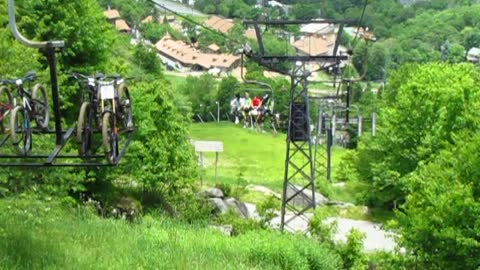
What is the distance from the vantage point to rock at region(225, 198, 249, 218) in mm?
28422

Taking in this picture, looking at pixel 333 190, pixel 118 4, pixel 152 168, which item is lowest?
pixel 333 190

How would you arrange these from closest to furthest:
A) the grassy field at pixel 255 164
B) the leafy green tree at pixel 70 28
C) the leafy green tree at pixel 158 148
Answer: the leafy green tree at pixel 70 28 < the leafy green tree at pixel 158 148 < the grassy field at pixel 255 164

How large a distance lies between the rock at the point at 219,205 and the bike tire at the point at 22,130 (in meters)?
20.2

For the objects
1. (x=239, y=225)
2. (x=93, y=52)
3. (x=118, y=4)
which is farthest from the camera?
(x=118, y=4)

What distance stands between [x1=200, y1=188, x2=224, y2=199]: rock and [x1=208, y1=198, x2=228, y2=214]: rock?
0.55 metres

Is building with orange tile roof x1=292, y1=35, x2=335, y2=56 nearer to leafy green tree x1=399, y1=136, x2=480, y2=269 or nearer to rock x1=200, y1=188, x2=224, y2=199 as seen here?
rock x1=200, y1=188, x2=224, y2=199

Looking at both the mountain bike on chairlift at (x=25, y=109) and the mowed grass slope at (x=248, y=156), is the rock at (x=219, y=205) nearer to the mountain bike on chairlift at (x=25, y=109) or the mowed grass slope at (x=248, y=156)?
the mowed grass slope at (x=248, y=156)

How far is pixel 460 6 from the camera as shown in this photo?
15062 centimetres

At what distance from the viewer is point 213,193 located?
30.2 meters

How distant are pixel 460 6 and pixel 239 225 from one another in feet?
459

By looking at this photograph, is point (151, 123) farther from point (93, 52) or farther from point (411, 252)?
point (411, 252)

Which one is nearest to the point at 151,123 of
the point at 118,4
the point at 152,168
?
the point at 152,168

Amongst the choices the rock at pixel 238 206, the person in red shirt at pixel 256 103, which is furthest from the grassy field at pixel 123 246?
the person in red shirt at pixel 256 103

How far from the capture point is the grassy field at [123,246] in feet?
39.4
